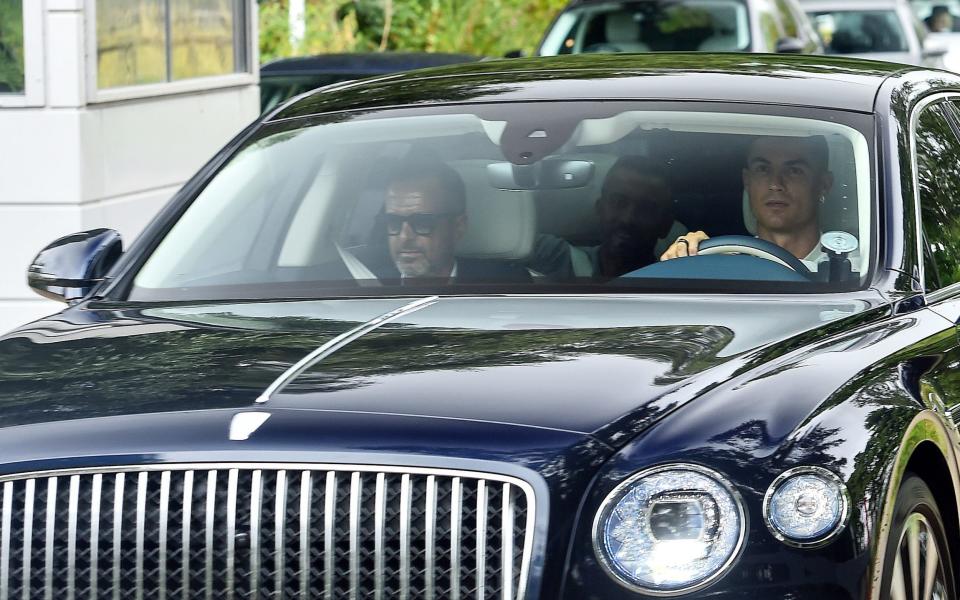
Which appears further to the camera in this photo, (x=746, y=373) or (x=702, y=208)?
(x=702, y=208)

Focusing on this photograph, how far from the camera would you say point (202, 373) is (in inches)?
146

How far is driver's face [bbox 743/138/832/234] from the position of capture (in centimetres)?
477

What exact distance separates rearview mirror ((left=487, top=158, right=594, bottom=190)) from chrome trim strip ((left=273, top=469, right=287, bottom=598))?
6.03ft

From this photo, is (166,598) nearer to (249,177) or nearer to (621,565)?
(621,565)

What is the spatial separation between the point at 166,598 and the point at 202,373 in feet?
1.85

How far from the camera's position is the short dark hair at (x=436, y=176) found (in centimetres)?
496

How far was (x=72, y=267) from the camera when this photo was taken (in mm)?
4949

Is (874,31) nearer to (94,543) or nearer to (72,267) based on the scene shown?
(72,267)

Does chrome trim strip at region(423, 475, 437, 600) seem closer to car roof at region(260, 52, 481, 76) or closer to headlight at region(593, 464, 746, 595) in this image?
headlight at region(593, 464, 746, 595)

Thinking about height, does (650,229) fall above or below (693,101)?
below

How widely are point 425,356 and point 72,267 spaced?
1.55m

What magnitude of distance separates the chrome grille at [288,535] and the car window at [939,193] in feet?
5.77

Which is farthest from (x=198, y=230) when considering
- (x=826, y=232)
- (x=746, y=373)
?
(x=746, y=373)

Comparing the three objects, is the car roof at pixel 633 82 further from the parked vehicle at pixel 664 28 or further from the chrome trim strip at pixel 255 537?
the parked vehicle at pixel 664 28
